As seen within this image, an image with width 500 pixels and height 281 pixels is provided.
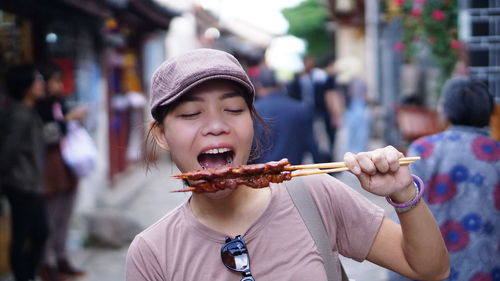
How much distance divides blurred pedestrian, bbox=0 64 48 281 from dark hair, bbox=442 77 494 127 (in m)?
3.74

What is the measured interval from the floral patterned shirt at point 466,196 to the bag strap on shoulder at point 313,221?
1.77 meters

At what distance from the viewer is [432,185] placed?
3.98 metres

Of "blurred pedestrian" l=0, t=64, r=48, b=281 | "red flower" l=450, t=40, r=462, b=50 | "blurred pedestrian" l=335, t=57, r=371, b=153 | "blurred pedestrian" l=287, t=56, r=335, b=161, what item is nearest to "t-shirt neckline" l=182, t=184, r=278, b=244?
"blurred pedestrian" l=0, t=64, r=48, b=281

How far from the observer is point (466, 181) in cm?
394

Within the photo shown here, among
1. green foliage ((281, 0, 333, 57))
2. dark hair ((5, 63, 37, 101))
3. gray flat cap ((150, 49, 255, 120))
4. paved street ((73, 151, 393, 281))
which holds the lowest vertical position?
paved street ((73, 151, 393, 281))

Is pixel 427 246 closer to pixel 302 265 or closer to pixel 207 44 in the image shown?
pixel 302 265

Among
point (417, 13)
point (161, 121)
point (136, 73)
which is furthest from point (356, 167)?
point (136, 73)

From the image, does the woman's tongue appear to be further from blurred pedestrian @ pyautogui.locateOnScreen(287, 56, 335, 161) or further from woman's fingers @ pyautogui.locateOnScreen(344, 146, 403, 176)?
blurred pedestrian @ pyautogui.locateOnScreen(287, 56, 335, 161)

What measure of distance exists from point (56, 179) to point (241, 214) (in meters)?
5.09

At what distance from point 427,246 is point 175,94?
0.90 meters

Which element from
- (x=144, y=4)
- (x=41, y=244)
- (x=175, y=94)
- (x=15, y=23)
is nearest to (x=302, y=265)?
(x=175, y=94)

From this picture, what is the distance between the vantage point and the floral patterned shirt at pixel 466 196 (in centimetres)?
383

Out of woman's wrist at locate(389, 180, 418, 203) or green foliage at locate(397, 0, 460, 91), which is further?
green foliage at locate(397, 0, 460, 91)

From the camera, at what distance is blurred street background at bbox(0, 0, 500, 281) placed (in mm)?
8031
